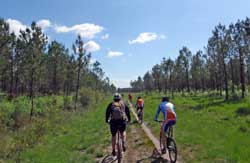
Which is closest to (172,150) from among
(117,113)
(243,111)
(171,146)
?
(171,146)

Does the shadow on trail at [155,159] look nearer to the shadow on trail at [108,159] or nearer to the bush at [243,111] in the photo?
the shadow on trail at [108,159]

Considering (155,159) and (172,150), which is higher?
(172,150)

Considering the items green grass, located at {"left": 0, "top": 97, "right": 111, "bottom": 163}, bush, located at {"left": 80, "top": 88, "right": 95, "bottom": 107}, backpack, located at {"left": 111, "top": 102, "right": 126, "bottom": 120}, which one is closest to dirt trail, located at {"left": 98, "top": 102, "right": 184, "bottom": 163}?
green grass, located at {"left": 0, "top": 97, "right": 111, "bottom": 163}

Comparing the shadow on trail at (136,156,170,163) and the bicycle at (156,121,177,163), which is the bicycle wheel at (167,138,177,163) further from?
the shadow on trail at (136,156,170,163)

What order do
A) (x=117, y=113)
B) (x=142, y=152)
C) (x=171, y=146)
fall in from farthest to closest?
(x=142, y=152)
(x=171, y=146)
(x=117, y=113)

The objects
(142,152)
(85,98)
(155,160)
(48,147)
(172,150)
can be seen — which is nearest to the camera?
(172,150)

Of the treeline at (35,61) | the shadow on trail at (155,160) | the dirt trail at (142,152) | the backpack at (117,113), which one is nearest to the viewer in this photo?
the backpack at (117,113)

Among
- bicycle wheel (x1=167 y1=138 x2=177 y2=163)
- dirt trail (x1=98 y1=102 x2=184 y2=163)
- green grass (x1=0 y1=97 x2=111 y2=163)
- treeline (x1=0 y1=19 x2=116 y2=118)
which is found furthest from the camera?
treeline (x1=0 y1=19 x2=116 y2=118)

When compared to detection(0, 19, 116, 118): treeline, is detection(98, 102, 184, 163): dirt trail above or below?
below

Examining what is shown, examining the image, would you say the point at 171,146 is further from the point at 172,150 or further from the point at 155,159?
the point at 155,159

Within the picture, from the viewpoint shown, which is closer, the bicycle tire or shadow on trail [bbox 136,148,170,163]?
the bicycle tire

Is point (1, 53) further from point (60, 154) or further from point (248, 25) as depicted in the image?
point (248, 25)

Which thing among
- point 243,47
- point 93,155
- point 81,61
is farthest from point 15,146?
point 243,47

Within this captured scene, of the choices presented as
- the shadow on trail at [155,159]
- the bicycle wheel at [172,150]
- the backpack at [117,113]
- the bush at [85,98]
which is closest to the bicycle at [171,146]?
the bicycle wheel at [172,150]
